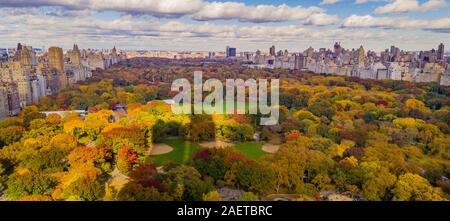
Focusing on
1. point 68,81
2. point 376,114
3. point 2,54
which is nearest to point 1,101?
point 68,81

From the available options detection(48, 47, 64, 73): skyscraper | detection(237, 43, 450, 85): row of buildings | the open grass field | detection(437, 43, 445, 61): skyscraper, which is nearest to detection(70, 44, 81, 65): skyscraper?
detection(48, 47, 64, 73): skyscraper

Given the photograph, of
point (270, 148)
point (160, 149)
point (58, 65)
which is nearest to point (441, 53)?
point (270, 148)

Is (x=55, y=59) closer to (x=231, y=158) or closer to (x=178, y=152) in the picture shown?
(x=178, y=152)

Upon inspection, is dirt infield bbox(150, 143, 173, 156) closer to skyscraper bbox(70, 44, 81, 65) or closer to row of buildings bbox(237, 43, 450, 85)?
row of buildings bbox(237, 43, 450, 85)

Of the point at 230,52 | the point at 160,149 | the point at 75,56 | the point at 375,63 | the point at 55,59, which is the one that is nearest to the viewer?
the point at 160,149

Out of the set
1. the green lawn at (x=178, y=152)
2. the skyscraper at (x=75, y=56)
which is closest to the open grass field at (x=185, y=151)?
the green lawn at (x=178, y=152)

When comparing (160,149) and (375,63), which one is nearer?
(160,149)
